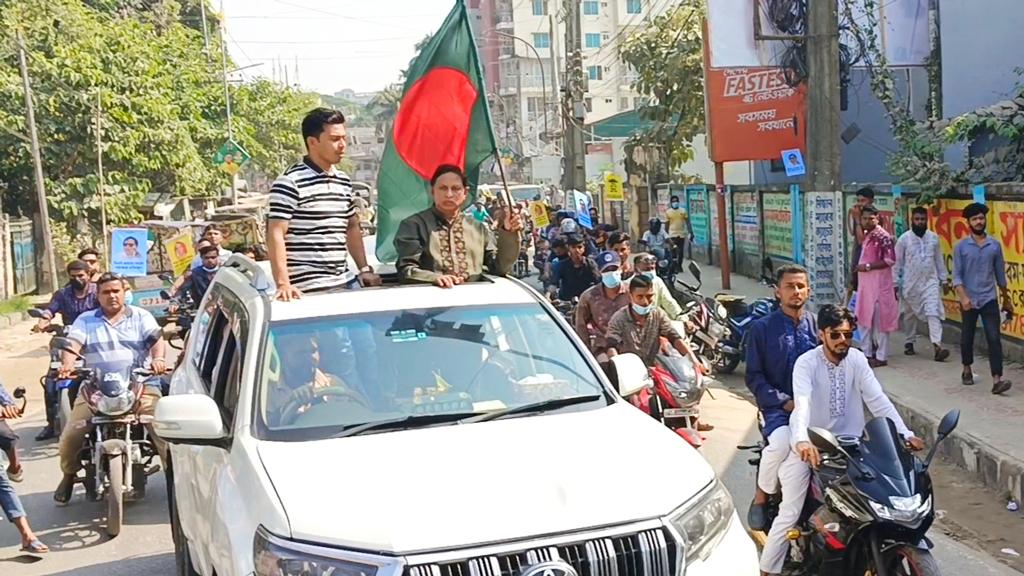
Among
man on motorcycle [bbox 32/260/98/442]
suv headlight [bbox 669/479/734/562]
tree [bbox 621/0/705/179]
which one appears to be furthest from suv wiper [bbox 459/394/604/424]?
tree [bbox 621/0/705/179]

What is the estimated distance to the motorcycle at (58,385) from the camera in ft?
29.1

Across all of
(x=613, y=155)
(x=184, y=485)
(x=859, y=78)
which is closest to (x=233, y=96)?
(x=613, y=155)

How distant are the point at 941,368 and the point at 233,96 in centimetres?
4352

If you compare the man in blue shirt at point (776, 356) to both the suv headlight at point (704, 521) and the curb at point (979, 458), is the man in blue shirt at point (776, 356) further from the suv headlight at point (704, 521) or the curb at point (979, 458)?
the curb at point (979, 458)

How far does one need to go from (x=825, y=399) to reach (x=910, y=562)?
0.98 meters

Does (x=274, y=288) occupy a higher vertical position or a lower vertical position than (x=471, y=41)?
lower

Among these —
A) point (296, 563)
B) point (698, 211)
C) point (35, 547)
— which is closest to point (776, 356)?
point (296, 563)

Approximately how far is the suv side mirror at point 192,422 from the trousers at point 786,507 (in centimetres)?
262

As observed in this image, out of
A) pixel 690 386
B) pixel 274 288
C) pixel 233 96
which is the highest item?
pixel 233 96

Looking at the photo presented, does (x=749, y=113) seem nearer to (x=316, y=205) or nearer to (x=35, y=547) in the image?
(x=316, y=205)

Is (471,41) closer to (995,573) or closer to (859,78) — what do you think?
(995,573)

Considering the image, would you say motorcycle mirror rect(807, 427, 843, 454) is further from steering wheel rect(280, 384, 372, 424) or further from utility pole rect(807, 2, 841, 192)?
utility pole rect(807, 2, 841, 192)

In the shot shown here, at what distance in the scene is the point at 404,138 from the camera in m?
6.89

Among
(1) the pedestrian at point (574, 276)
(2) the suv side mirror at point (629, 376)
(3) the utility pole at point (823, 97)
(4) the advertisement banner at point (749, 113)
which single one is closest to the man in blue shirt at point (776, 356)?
(2) the suv side mirror at point (629, 376)
